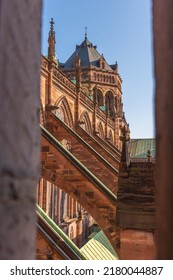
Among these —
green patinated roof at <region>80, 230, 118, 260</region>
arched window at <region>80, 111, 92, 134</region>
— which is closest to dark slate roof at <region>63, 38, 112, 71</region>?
arched window at <region>80, 111, 92, 134</region>

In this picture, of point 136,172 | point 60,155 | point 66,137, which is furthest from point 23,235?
point 66,137

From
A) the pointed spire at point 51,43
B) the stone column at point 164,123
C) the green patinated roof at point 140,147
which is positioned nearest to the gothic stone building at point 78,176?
the pointed spire at point 51,43

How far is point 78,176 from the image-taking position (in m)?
5.72

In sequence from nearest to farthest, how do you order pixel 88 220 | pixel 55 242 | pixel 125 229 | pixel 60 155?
pixel 125 229 → pixel 55 242 → pixel 60 155 → pixel 88 220

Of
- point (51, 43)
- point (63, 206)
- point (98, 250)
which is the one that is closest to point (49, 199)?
point (63, 206)

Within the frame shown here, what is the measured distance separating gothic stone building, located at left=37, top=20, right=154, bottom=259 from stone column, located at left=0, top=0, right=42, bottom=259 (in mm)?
2248

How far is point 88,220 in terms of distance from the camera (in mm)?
15312

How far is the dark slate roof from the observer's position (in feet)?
93.2

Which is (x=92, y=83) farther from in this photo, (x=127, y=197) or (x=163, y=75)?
(x=163, y=75)

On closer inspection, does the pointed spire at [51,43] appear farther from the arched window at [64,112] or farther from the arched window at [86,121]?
the arched window at [86,121]

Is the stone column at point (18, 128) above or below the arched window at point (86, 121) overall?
below

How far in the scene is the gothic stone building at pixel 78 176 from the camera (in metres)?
3.21

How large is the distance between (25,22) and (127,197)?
2.63 m

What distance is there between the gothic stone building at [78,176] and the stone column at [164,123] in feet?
7.20
